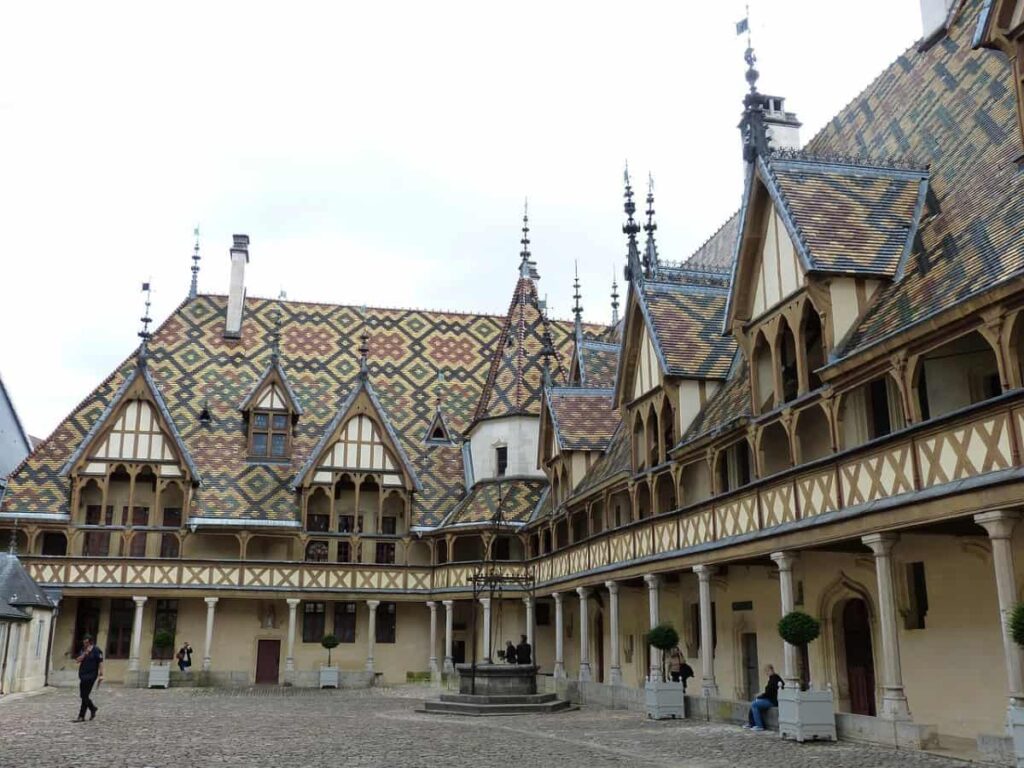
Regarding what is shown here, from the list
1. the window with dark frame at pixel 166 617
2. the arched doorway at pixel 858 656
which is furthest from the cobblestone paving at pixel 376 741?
the window with dark frame at pixel 166 617

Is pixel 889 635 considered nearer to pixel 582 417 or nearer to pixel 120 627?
pixel 582 417

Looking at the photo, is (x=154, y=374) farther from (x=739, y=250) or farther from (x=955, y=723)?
(x=955, y=723)

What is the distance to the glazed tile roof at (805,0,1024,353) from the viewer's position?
549 inches

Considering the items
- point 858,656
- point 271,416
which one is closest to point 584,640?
point 858,656

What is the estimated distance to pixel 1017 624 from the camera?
10.9 meters

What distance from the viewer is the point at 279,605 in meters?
36.7

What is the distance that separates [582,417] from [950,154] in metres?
15.9

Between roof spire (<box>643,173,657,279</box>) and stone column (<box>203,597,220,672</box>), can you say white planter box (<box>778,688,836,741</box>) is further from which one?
stone column (<box>203,597,220,672</box>)

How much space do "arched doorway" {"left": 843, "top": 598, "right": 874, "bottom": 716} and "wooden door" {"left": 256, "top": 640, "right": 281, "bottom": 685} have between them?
23.3 meters

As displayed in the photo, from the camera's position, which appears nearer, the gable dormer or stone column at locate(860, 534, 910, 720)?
stone column at locate(860, 534, 910, 720)

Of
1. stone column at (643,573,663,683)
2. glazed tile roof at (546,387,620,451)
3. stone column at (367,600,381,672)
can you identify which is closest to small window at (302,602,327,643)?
stone column at (367,600,381,672)

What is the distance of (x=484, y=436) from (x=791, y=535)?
24.0 meters

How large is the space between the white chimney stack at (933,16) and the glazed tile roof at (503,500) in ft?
68.1

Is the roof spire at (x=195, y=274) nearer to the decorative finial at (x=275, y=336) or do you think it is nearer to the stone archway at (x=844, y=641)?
the decorative finial at (x=275, y=336)
